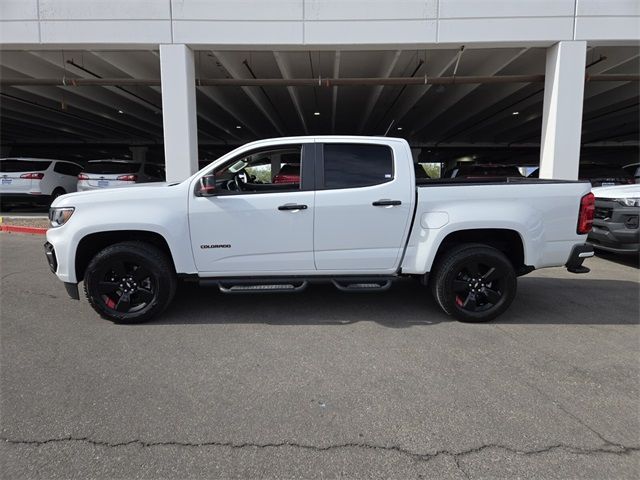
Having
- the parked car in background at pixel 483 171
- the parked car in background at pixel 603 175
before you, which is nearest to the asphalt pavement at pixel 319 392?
the parked car in background at pixel 603 175

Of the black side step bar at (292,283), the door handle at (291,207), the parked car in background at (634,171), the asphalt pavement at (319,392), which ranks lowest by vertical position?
the asphalt pavement at (319,392)

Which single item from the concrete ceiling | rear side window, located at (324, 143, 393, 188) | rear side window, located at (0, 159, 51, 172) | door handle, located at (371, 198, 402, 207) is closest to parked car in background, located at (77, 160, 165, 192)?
rear side window, located at (0, 159, 51, 172)

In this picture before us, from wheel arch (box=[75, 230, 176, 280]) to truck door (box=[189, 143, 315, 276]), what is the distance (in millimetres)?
428

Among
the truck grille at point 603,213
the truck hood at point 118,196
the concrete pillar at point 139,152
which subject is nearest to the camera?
the truck hood at point 118,196

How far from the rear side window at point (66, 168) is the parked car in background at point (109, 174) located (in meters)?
1.42

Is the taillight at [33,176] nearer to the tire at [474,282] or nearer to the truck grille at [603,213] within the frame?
the tire at [474,282]

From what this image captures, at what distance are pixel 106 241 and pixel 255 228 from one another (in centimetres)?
166

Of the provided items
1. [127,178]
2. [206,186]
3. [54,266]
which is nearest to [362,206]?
[206,186]

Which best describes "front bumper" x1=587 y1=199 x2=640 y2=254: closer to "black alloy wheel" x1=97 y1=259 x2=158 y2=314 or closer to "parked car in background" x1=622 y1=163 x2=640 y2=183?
"parked car in background" x1=622 y1=163 x2=640 y2=183

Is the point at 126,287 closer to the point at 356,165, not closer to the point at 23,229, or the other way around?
the point at 356,165

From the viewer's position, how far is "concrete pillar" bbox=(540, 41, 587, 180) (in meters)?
8.88

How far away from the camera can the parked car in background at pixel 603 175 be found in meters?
10.7

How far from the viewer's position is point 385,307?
15.4 ft

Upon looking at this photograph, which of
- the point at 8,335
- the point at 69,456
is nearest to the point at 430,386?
the point at 69,456
